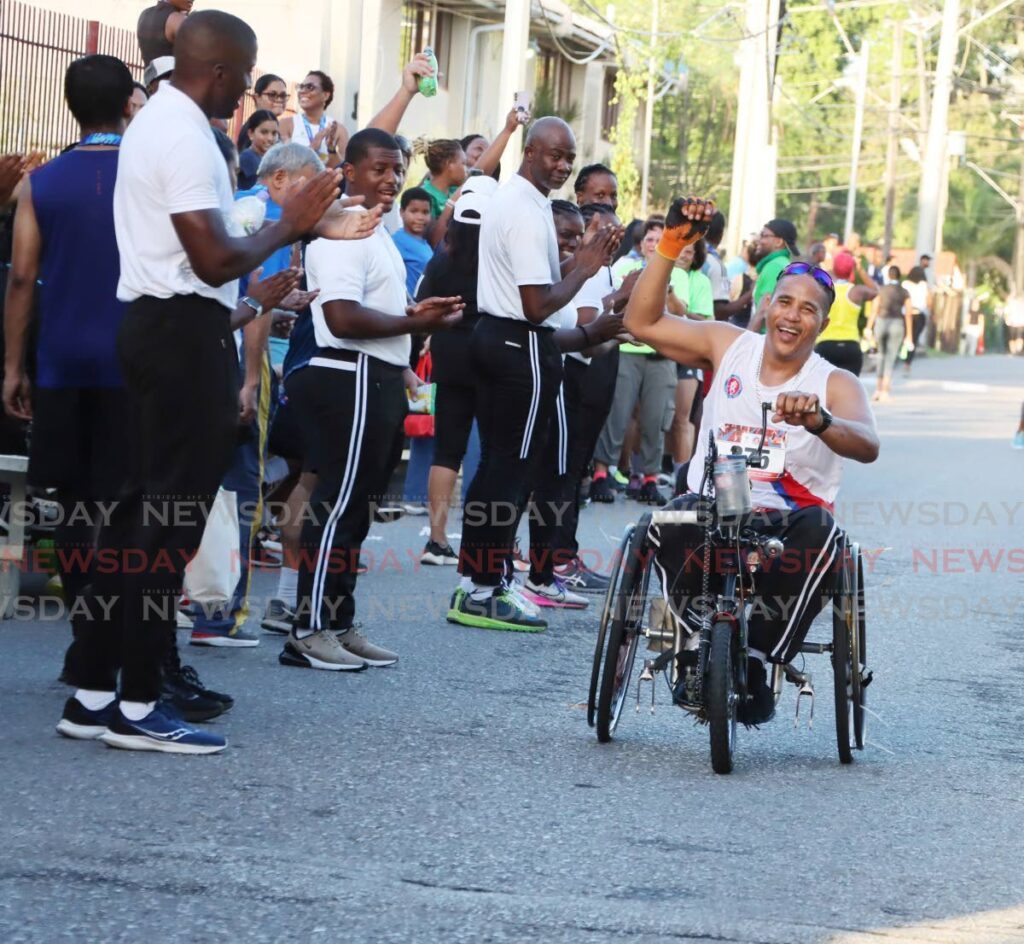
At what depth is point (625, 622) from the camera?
6199mm

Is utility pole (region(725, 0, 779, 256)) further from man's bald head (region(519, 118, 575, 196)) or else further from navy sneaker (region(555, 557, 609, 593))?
man's bald head (region(519, 118, 575, 196))

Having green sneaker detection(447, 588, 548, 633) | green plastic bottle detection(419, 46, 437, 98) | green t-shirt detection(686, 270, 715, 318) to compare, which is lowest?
green sneaker detection(447, 588, 548, 633)

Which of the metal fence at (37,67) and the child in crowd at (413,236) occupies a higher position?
the metal fence at (37,67)

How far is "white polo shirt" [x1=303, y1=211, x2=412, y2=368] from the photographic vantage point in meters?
7.44

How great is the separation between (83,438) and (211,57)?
51.9 inches

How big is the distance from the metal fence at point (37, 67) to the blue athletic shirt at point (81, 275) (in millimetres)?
10063

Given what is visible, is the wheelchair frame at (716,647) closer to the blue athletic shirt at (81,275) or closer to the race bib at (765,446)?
the race bib at (765,446)

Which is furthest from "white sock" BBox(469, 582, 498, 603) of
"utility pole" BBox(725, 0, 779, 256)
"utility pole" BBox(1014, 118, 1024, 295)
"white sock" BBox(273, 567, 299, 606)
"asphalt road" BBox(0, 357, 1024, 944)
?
"utility pole" BBox(1014, 118, 1024, 295)

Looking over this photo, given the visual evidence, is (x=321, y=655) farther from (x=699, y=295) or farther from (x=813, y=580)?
(x=699, y=295)

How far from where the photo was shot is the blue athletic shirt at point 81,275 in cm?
616

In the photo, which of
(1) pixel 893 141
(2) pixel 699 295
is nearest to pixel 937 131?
(1) pixel 893 141

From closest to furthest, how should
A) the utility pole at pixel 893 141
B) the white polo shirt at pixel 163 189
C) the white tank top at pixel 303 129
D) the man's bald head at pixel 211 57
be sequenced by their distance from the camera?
the white polo shirt at pixel 163 189 < the man's bald head at pixel 211 57 < the white tank top at pixel 303 129 < the utility pole at pixel 893 141

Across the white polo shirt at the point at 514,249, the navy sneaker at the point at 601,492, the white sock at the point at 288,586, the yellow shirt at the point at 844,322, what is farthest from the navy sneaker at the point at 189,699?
the yellow shirt at the point at 844,322

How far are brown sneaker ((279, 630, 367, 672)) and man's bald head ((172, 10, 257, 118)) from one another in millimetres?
2445
